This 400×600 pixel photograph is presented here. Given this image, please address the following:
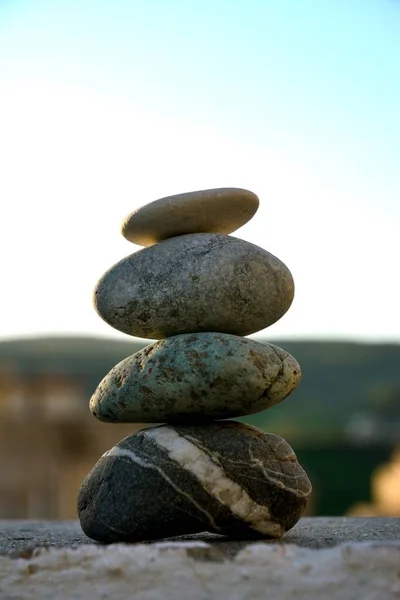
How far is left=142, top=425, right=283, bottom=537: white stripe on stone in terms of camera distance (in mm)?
5293

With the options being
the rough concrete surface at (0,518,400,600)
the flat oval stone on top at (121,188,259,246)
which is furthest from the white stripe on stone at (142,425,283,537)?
the flat oval stone on top at (121,188,259,246)

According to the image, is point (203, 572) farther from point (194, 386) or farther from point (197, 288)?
point (197, 288)

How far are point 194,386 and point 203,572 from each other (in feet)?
4.42

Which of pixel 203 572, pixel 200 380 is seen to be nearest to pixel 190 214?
pixel 200 380

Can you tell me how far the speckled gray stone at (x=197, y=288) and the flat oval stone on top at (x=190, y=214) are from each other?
147 mm

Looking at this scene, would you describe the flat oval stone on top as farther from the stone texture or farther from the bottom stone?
the stone texture

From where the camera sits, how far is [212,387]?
5438 millimetres

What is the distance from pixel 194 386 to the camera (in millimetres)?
5441

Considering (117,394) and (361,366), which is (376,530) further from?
(361,366)

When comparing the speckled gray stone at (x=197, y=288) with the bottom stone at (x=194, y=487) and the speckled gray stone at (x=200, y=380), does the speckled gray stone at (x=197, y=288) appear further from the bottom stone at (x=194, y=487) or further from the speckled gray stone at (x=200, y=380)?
the bottom stone at (x=194, y=487)

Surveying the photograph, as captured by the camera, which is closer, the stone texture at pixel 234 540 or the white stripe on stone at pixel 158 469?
the stone texture at pixel 234 540

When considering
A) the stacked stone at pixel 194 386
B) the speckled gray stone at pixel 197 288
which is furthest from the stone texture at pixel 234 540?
the speckled gray stone at pixel 197 288

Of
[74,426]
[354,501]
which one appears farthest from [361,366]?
[74,426]

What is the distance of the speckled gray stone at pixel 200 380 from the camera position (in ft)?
17.9
